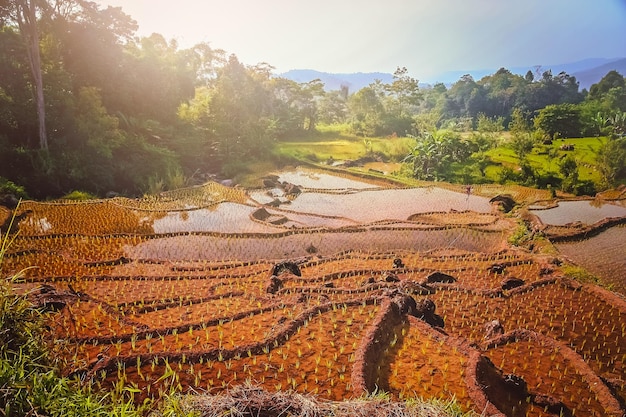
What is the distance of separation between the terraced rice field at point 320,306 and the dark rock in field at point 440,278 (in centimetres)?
2

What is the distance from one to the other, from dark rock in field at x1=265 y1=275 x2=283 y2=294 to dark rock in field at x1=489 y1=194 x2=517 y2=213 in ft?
22.6

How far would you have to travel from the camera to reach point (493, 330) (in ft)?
15.3

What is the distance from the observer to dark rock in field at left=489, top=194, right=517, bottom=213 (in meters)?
9.99

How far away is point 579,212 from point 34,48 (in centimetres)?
1284

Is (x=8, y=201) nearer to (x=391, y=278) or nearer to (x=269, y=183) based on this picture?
(x=269, y=183)

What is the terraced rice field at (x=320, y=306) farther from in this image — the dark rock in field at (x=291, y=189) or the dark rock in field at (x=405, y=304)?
the dark rock in field at (x=291, y=189)

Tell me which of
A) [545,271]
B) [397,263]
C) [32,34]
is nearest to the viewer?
[545,271]

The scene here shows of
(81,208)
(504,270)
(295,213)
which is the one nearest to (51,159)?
(81,208)

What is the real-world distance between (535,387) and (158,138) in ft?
38.1

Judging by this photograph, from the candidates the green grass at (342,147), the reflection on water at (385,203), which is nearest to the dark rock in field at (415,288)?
the reflection on water at (385,203)

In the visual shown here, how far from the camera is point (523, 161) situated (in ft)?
40.9

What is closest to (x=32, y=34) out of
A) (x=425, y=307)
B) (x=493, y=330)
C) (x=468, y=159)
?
(x=425, y=307)

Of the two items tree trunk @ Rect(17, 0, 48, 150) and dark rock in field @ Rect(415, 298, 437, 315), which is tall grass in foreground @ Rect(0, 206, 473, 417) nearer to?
dark rock in field @ Rect(415, 298, 437, 315)

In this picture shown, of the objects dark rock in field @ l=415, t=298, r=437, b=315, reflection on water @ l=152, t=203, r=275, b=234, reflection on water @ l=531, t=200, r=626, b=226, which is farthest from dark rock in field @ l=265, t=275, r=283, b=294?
reflection on water @ l=531, t=200, r=626, b=226
